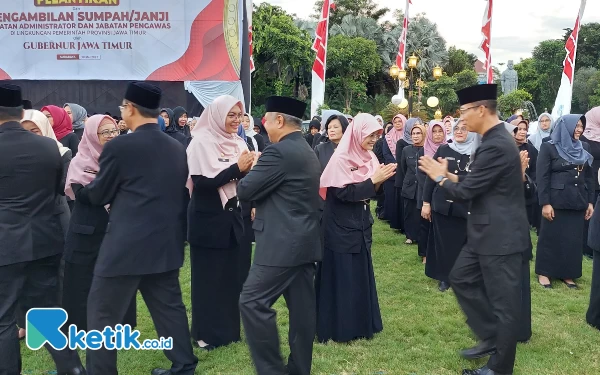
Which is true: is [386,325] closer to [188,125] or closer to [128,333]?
[128,333]

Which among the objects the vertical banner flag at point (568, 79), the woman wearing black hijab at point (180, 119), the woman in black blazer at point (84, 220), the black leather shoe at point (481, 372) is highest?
the vertical banner flag at point (568, 79)

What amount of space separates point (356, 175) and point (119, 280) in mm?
1868

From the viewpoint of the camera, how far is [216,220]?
3.95m

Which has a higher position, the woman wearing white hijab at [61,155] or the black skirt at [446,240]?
the woman wearing white hijab at [61,155]

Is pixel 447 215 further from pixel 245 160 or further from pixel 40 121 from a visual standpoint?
pixel 40 121

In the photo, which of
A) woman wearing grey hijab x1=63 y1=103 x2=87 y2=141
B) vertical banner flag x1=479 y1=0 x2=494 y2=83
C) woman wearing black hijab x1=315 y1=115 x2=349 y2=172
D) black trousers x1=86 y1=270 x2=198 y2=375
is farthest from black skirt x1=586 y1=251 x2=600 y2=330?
vertical banner flag x1=479 y1=0 x2=494 y2=83

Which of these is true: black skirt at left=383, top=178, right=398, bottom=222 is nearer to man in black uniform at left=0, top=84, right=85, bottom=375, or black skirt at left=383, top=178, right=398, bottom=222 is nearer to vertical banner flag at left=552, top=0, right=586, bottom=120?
vertical banner flag at left=552, top=0, right=586, bottom=120

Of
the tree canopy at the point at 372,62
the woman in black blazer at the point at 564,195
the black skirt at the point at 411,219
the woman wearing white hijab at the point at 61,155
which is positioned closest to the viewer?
the woman wearing white hijab at the point at 61,155

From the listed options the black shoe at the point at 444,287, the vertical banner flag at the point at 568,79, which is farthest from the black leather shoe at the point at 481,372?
the vertical banner flag at the point at 568,79

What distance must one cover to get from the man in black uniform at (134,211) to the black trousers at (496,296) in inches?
76.6

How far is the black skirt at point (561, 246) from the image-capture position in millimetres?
5559

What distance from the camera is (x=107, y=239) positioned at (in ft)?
10.4

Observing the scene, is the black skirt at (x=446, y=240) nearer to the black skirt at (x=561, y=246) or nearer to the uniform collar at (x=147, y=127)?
the black skirt at (x=561, y=246)

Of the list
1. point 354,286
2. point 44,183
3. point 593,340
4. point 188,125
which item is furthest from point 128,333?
point 188,125
